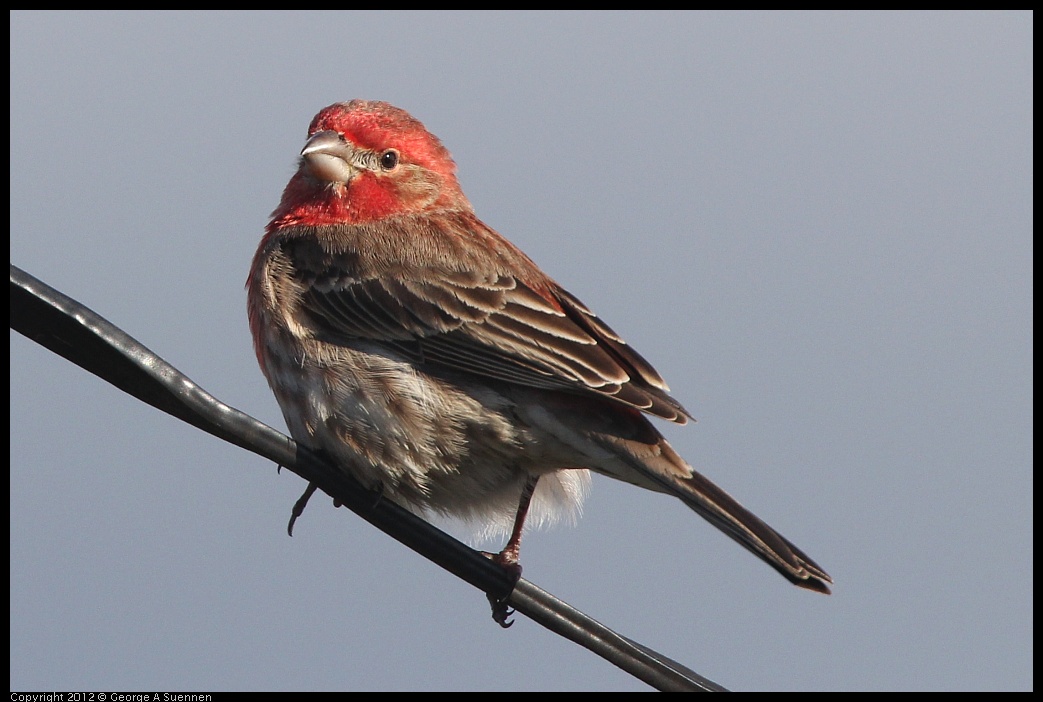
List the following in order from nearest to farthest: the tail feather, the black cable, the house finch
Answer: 1. the black cable
2. the tail feather
3. the house finch

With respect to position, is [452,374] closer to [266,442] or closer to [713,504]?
[713,504]

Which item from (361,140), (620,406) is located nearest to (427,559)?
(620,406)

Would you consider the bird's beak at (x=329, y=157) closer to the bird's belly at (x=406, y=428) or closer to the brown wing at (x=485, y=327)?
the brown wing at (x=485, y=327)

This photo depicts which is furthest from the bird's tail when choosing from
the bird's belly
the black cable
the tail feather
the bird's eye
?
the bird's eye

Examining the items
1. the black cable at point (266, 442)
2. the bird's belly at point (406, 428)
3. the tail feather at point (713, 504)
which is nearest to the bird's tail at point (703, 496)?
the tail feather at point (713, 504)

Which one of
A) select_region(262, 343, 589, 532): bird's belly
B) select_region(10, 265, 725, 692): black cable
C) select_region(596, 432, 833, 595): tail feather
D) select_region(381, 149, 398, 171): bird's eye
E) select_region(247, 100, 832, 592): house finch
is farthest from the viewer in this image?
select_region(381, 149, 398, 171): bird's eye

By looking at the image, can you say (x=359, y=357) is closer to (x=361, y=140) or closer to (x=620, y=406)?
(x=620, y=406)

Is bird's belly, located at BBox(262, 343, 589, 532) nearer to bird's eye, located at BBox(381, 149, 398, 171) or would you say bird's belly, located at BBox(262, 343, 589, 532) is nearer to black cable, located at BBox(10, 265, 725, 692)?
black cable, located at BBox(10, 265, 725, 692)
